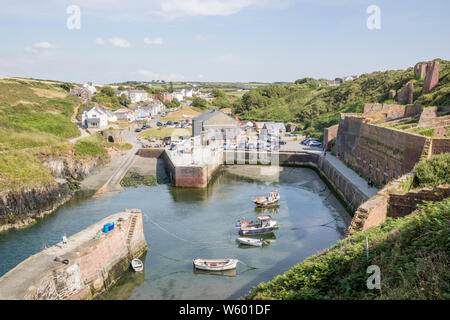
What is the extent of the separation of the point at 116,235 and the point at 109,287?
9.09ft

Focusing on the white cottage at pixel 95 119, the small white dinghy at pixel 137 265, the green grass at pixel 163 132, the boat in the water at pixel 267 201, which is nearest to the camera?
the small white dinghy at pixel 137 265

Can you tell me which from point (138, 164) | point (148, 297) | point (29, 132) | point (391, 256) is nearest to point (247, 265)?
point (148, 297)

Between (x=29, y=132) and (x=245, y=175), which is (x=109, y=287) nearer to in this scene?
(x=245, y=175)

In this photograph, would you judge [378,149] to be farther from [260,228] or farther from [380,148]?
[260,228]

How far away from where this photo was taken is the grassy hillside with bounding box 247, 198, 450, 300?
6.85 meters

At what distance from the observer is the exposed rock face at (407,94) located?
1811 inches

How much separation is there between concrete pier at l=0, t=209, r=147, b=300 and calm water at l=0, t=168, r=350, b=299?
3.98ft

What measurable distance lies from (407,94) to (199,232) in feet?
127

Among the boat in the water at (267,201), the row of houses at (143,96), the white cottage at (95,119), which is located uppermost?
the row of houses at (143,96)

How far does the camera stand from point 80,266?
617 inches

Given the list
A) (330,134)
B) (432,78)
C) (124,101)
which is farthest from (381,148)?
(124,101)

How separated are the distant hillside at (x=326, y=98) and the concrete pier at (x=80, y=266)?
111ft

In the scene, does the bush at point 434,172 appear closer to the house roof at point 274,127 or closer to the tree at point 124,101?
the house roof at point 274,127

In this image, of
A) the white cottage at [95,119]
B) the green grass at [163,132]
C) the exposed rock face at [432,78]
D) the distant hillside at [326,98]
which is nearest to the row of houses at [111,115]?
the white cottage at [95,119]
